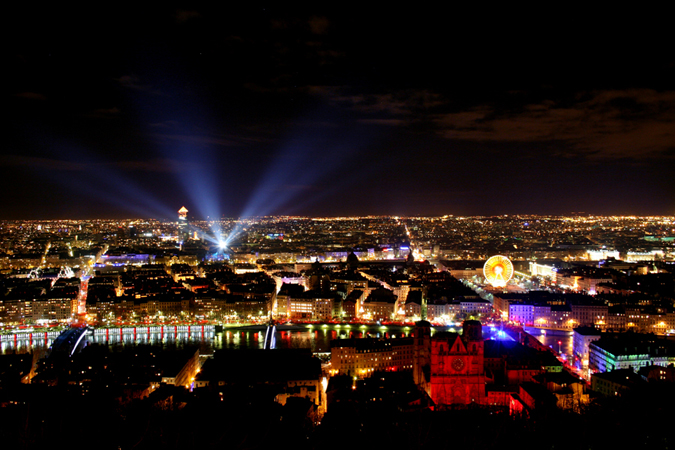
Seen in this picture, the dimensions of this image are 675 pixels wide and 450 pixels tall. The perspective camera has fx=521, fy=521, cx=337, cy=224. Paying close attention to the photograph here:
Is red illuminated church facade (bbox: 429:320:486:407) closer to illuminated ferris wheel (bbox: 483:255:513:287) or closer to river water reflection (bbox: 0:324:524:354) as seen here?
river water reflection (bbox: 0:324:524:354)

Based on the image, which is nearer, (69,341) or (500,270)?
(69,341)

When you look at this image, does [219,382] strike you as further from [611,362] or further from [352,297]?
[352,297]

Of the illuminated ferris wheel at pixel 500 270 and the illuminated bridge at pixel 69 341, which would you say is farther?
the illuminated ferris wheel at pixel 500 270

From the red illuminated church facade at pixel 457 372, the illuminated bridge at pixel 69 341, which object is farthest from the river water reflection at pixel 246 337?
the red illuminated church facade at pixel 457 372

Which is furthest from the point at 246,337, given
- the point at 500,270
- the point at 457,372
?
the point at 500,270

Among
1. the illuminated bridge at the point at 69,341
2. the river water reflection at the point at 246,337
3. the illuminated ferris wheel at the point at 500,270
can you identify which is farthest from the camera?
the illuminated ferris wheel at the point at 500,270

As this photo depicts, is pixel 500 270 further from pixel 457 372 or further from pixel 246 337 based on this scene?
pixel 457 372

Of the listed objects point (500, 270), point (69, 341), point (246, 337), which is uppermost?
point (500, 270)

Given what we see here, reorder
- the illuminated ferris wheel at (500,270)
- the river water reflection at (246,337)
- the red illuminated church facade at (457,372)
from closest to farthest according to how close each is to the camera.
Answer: the red illuminated church facade at (457,372), the river water reflection at (246,337), the illuminated ferris wheel at (500,270)

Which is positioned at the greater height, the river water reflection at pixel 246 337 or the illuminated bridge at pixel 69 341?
the illuminated bridge at pixel 69 341

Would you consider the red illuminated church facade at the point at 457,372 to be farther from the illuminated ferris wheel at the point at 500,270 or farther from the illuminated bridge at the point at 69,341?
the illuminated ferris wheel at the point at 500,270
